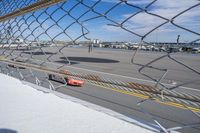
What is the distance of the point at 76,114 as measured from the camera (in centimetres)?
116

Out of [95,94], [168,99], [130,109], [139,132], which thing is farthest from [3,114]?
[95,94]

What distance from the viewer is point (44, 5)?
1522mm

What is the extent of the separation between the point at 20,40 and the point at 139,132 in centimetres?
139

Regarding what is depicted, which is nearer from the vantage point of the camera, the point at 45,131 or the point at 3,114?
the point at 45,131

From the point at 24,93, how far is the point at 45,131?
0.61 meters

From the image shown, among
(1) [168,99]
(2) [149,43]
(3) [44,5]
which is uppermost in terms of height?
(3) [44,5]

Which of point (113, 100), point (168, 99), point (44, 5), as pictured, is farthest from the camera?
point (113, 100)

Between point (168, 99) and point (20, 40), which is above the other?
point (20, 40)

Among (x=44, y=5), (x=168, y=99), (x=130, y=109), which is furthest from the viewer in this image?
(x=130, y=109)

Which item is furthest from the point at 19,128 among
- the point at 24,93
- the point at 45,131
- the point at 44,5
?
the point at 44,5

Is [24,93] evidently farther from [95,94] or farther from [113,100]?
[95,94]

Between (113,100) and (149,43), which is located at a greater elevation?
(149,43)

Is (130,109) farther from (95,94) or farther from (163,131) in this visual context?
(163,131)

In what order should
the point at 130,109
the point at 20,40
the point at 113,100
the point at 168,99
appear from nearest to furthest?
the point at 168,99, the point at 20,40, the point at 130,109, the point at 113,100
